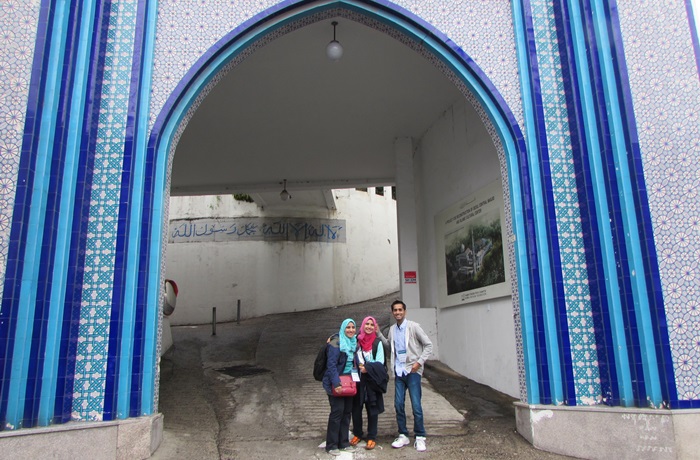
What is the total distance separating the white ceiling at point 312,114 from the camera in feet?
21.3

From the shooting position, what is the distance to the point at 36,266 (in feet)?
12.7

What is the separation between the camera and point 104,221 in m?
4.26

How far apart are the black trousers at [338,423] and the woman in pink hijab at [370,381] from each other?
0.14 m

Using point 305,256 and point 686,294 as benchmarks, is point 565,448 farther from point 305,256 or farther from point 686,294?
point 305,256

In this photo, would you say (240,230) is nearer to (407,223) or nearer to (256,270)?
(256,270)

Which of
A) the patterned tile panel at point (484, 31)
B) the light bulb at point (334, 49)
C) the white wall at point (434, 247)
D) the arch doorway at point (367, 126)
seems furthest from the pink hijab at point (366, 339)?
the light bulb at point (334, 49)

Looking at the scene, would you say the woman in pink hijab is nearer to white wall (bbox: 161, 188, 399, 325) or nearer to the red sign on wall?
the red sign on wall

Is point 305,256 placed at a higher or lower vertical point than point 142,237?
higher

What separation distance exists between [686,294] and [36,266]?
16.7 ft

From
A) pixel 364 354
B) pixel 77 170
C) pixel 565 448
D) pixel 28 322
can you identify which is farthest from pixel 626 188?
pixel 28 322

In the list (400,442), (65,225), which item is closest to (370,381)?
(400,442)

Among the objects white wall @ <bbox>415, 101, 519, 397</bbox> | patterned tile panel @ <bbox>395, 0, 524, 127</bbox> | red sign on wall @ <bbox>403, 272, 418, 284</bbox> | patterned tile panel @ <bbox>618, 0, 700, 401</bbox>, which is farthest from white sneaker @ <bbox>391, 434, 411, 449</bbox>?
red sign on wall @ <bbox>403, 272, 418, 284</bbox>

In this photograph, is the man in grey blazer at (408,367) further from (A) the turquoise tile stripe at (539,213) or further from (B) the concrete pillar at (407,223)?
(B) the concrete pillar at (407,223)

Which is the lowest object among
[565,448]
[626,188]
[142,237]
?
[565,448]
